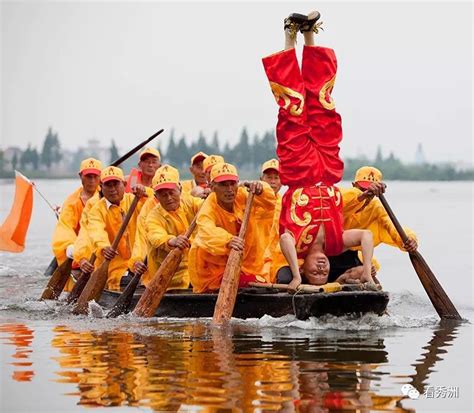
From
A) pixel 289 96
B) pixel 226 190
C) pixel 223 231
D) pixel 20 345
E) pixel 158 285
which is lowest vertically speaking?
pixel 20 345

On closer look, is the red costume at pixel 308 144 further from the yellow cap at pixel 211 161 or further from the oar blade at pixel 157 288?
the yellow cap at pixel 211 161

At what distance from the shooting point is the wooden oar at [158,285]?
1416 cm

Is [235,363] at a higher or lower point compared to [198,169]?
lower

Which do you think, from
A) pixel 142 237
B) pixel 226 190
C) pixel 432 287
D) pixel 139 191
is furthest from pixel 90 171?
pixel 432 287

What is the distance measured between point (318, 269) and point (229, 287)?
0.95m

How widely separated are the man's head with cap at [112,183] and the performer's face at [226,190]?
2.49 metres

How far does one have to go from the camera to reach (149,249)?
48.6 ft

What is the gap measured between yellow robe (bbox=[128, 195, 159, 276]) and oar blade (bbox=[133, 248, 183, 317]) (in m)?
0.79

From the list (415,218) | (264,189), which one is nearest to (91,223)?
(264,189)

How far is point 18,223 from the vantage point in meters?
20.4

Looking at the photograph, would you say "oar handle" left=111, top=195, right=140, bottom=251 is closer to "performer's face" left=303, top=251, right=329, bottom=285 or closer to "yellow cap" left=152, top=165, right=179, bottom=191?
"yellow cap" left=152, top=165, right=179, bottom=191

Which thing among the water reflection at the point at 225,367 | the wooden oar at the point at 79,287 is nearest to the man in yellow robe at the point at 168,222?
the water reflection at the point at 225,367

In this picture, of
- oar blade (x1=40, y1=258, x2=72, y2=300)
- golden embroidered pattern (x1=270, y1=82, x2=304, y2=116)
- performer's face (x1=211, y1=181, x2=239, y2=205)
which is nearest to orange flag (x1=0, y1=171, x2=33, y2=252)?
oar blade (x1=40, y1=258, x2=72, y2=300)

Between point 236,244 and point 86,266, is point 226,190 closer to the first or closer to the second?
point 236,244
